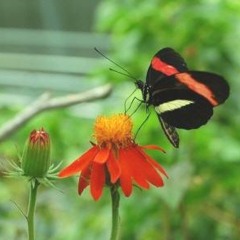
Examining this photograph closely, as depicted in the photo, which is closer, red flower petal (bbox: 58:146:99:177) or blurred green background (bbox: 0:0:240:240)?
red flower petal (bbox: 58:146:99:177)

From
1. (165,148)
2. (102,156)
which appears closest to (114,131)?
(102,156)

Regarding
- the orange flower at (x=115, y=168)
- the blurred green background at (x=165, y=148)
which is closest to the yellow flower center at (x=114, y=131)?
the orange flower at (x=115, y=168)

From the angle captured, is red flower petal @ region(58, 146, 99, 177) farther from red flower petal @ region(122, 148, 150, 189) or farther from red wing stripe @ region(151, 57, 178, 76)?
red wing stripe @ region(151, 57, 178, 76)

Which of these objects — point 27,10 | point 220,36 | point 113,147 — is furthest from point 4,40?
point 113,147

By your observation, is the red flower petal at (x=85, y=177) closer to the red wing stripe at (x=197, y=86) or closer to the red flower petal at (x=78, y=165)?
the red flower petal at (x=78, y=165)

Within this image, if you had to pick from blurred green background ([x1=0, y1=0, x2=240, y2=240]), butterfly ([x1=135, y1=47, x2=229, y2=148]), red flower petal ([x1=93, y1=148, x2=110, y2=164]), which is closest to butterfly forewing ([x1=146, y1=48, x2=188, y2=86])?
butterfly ([x1=135, y1=47, x2=229, y2=148])

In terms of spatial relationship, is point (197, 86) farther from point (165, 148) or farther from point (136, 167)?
point (165, 148)
